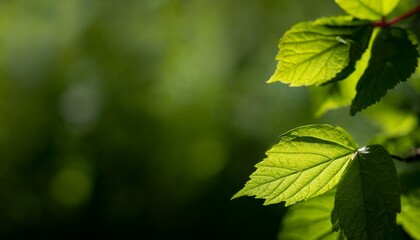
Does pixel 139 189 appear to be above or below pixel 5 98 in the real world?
below

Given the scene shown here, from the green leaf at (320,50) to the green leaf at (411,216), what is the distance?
23 cm

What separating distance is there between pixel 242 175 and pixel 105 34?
142cm

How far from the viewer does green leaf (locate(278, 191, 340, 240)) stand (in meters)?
0.68

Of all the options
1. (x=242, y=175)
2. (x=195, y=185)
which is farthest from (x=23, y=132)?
(x=242, y=175)

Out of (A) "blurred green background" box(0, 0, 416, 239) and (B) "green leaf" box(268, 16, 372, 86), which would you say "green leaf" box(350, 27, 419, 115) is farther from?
(A) "blurred green background" box(0, 0, 416, 239)

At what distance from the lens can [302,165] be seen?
557mm

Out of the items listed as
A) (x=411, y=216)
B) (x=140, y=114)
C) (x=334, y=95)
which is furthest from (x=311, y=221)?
(x=140, y=114)

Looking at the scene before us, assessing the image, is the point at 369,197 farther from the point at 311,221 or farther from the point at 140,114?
the point at 140,114

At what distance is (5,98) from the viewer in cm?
393

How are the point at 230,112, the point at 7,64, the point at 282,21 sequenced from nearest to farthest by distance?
the point at 230,112
the point at 282,21
the point at 7,64

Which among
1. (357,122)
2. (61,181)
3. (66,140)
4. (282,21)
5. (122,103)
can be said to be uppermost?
(282,21)

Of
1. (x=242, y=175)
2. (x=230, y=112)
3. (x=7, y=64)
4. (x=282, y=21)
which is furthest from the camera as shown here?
(x=7, y=64)

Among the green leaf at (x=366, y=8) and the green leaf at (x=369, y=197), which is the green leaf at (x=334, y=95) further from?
the green leaf at (x=369, y=197)

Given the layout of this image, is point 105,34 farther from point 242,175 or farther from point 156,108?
point 242,175
